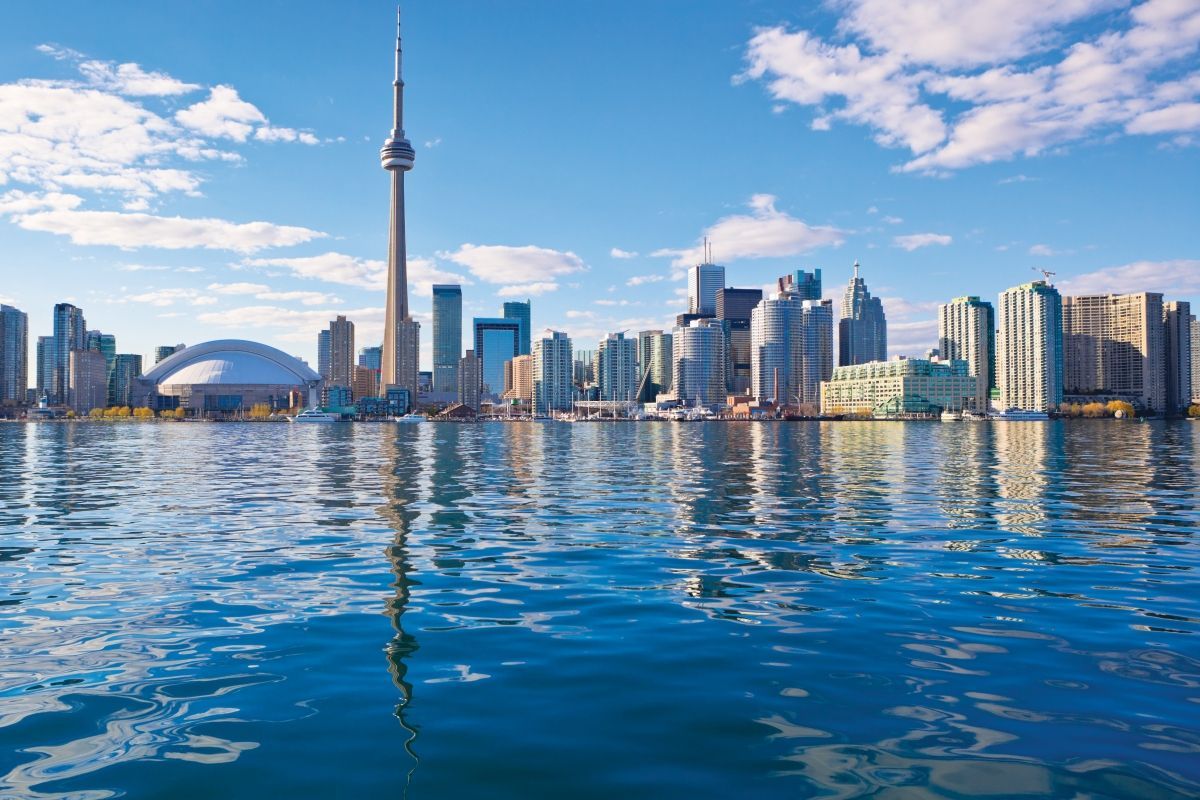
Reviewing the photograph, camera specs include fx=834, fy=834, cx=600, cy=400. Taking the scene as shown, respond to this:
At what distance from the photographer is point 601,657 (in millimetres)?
12555

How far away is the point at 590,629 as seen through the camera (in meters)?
14.2

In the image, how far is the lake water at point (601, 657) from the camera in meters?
8.58

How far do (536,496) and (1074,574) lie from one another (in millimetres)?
23488

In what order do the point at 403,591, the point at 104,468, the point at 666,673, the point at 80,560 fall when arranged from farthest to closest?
the point at 104,468
the point at 80,560
the point at 403,591
the point at 666,673

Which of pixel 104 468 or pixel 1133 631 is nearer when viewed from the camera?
pixel 1133 631

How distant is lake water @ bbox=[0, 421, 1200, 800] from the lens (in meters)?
8.58

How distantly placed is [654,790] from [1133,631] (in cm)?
1025

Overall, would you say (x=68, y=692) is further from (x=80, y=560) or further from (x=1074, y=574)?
(x=1074, y=574)

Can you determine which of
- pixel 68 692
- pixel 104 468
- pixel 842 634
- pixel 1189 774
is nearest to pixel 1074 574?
pixel 842 634

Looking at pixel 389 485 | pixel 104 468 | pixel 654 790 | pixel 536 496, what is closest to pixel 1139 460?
pixel 536 496

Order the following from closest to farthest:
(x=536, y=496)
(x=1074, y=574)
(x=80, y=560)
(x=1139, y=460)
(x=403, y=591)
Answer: (x=403, y=591) → (x=1074, y=574) → (x=80, y=560) → (x=536, y=496) → (x=1139, y=460)

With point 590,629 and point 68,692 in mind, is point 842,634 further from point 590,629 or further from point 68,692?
point 68,692

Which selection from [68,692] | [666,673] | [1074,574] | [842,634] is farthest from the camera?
[1074,574]

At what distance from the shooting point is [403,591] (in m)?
17.3
